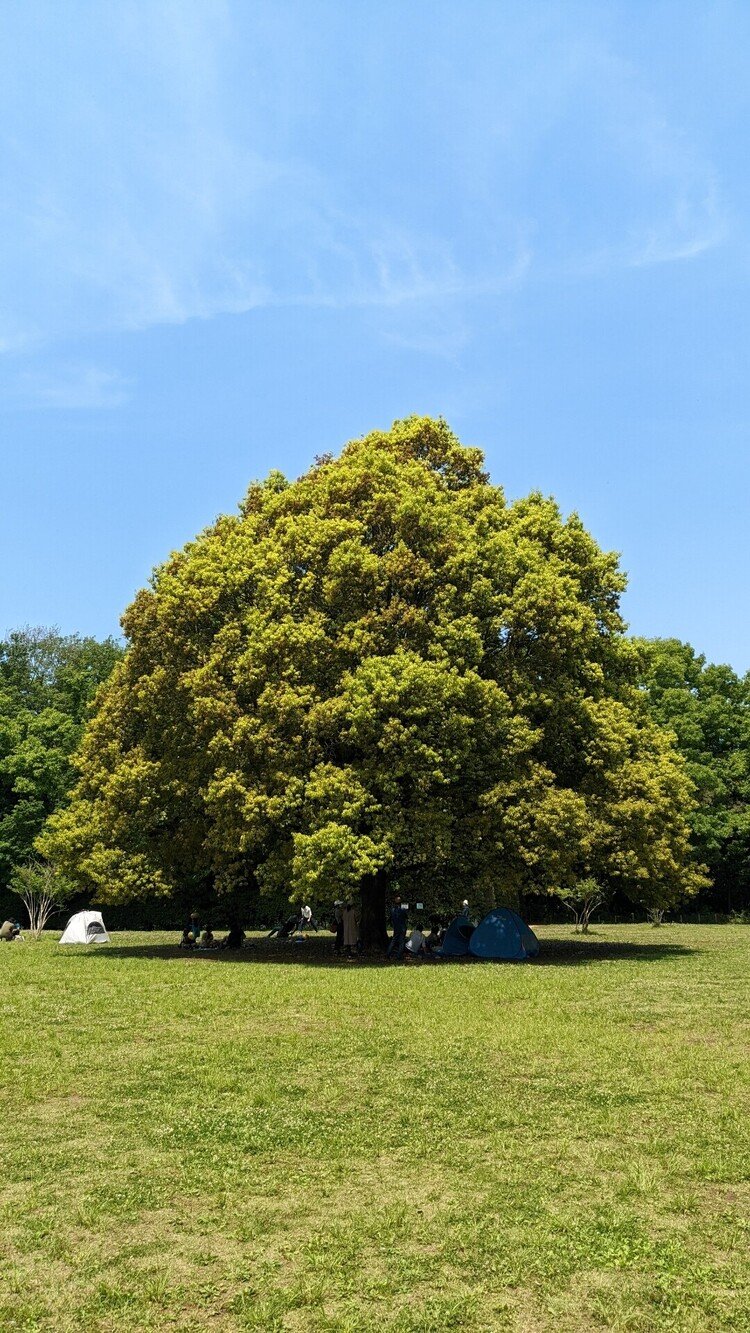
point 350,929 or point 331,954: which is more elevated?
point 350,929

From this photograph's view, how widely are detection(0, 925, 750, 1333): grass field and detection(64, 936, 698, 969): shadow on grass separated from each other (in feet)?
36.2

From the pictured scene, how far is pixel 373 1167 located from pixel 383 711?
19.5m

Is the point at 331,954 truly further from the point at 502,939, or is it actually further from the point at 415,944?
the point at 502,939

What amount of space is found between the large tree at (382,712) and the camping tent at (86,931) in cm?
568

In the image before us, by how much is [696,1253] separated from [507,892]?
28240 mm

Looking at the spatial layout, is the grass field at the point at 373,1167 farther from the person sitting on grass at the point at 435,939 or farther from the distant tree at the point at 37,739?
the distant tree at the point at 37,739

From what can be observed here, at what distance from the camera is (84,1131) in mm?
10617

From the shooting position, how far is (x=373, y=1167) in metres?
9.48

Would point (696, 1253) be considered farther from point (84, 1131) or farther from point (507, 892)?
point (507, 892)

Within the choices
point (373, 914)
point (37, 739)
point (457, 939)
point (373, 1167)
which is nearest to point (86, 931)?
point (373, 914)

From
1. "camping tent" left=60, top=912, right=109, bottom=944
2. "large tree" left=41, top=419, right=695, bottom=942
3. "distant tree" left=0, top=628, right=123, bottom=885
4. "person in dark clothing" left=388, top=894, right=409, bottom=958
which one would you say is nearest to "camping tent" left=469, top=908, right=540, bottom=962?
"large tree" left=41, top=419, right=695, bottom=942

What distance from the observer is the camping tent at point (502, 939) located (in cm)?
3262

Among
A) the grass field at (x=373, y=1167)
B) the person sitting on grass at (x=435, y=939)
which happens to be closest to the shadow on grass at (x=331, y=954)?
the person sitting on grass at (x=435, y=939)

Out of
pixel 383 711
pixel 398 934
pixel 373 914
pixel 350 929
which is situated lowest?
pixel 398 934
